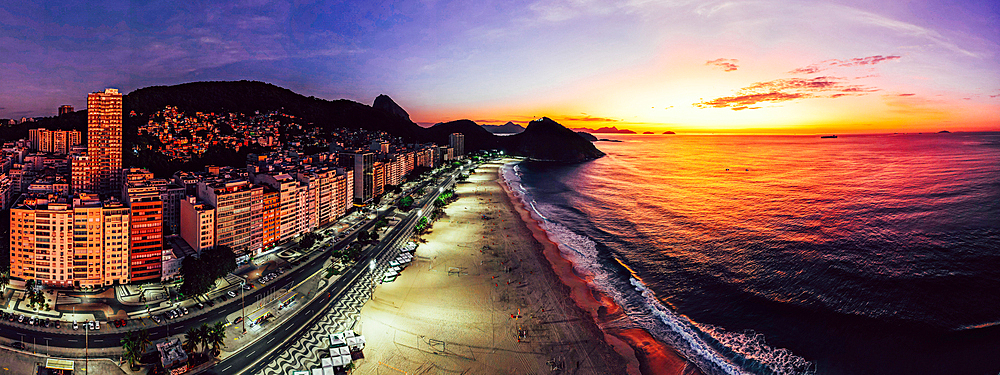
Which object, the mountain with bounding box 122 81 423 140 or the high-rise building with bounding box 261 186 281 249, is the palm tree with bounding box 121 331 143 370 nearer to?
the high-rise building with bounding box 261 186 281 249

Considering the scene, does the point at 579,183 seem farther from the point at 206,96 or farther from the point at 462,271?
the point at 206,96

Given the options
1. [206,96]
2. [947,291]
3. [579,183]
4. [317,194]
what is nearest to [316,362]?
[317,194]

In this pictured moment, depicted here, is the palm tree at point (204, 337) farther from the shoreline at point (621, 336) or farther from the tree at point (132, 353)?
the shoreline at point (621, 336)

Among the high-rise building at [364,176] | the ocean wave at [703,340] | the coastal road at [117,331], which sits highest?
the high-rise building at [364,176]

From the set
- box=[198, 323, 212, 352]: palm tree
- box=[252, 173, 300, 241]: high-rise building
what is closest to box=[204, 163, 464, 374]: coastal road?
box=[198, 323, 212, 352]: palm tree

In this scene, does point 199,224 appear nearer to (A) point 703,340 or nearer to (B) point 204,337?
(B) point 204,337

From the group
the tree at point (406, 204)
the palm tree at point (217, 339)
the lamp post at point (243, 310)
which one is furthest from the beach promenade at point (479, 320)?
the tree at point (406, 204)
